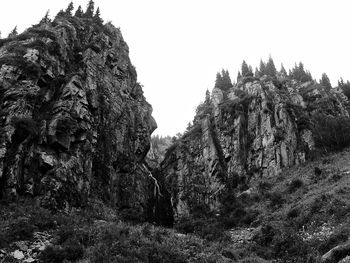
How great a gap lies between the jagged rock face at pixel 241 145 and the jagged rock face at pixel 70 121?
9.27 metres

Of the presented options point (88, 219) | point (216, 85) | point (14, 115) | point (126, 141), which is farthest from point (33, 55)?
point (216, 85)

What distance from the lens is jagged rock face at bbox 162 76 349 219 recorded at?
53.5m

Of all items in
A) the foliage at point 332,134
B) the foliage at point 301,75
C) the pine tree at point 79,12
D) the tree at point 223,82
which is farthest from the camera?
the foliage at point 301,75

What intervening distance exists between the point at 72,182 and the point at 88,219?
572 cm

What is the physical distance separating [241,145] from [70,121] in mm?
32289

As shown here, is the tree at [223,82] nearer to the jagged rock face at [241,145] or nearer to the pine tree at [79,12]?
the jagged rock face at [241,145]

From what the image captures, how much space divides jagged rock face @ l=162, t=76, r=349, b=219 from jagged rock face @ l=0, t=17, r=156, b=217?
927 cm

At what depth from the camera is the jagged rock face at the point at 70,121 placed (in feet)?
105

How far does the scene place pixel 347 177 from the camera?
34500 millimetres

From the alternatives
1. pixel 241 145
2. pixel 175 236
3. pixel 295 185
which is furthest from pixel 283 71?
pixel 175 236

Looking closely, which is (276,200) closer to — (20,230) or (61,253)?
(61,253)

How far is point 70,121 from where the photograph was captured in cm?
3766

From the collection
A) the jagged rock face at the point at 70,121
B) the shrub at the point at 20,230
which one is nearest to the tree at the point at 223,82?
the jagged rock face at the point at 70,121

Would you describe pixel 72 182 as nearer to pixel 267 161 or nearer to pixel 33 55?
pixel 33 55
